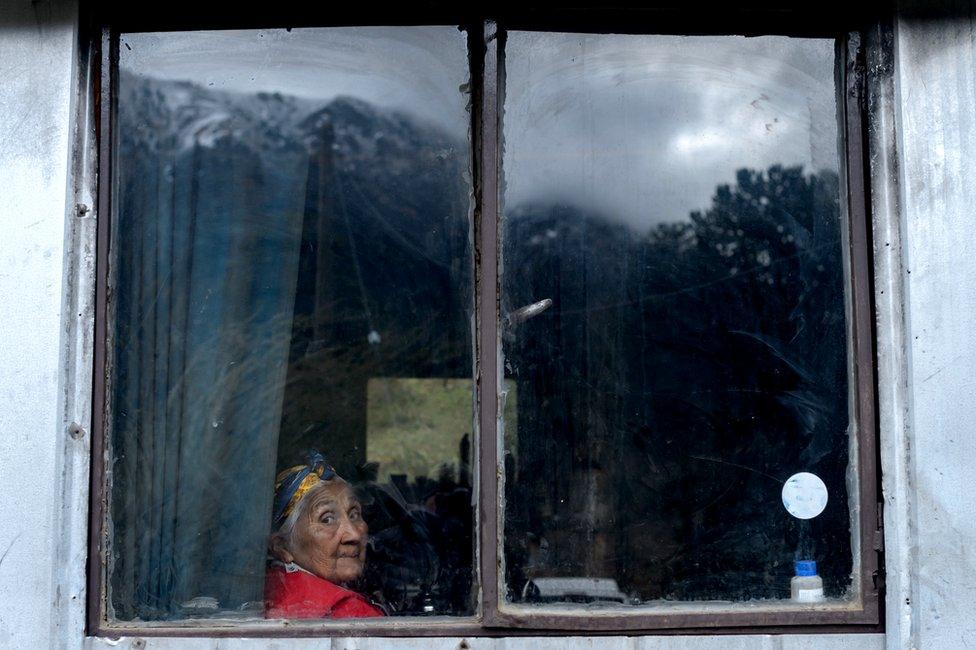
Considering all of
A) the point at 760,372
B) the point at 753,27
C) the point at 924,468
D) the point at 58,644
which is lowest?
the point at 58,644

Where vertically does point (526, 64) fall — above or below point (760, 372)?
above

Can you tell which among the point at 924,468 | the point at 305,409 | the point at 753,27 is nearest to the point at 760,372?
the point at 924,468

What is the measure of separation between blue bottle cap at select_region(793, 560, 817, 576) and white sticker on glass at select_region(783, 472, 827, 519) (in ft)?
0.33

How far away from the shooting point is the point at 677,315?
221 centimetres

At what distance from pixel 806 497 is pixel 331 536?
1.10m

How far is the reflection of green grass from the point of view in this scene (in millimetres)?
2270

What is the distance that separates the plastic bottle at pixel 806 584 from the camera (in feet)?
6.95

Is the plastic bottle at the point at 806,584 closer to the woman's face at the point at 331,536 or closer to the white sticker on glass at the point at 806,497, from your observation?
the white sticker on glass at the point at 806,497

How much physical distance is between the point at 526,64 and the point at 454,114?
0.69 ft

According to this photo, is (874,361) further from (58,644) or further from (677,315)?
(58,644)

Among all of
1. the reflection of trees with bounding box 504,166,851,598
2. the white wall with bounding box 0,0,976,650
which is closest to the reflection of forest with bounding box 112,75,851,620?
the reflection of trees with bounding box 504,166,851,598

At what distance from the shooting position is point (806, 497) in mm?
2156

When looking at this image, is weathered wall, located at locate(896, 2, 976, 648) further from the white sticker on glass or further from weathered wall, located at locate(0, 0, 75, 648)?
weathered wall, located at locate(0, 0, 75, 648)

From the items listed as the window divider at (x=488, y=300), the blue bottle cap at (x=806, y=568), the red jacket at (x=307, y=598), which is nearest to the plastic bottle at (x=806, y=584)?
the blue bottle cap at (x=806, y=568)
